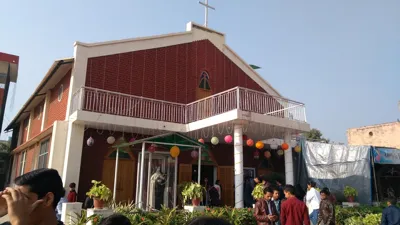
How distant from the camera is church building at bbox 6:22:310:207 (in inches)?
410

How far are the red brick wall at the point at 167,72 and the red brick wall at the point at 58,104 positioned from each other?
116 cm

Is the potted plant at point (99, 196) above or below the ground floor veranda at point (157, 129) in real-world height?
below

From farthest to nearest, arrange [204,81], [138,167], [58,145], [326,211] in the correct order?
[204,81] → [138,167] → [58,145] → [326,211]

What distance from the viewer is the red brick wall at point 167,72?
1189 cm

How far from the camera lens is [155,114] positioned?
39.7 feet

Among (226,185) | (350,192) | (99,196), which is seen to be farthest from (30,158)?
(350,192)

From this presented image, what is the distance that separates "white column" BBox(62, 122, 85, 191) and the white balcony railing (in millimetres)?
666

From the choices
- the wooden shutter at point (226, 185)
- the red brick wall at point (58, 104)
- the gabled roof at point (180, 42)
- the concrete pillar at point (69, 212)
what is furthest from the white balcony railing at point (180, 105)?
the concrete pillar at point (69, 212)

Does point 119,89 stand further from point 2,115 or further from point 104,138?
point 2,115

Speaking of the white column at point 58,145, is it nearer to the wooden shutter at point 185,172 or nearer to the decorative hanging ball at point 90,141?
the decorative hanging ball at point 90,141

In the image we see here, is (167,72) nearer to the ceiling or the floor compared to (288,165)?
nearer to the ceiling

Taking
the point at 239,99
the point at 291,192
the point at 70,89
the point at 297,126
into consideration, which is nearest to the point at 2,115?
the point at 70,89

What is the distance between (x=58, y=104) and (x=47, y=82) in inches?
45.5

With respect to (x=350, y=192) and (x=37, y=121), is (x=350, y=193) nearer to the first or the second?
(x=350, y=192)
